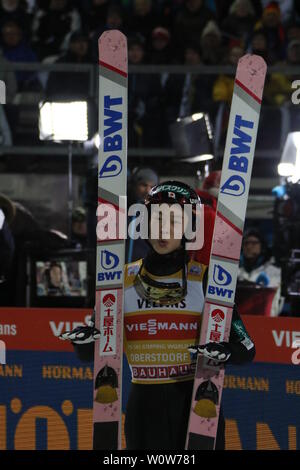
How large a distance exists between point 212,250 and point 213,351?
59 cm

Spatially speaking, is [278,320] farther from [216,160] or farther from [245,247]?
[216,160]

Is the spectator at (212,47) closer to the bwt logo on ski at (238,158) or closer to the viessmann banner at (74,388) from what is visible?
the viessmann banner at (74,388)

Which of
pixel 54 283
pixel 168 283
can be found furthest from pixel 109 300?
pixel 54 283

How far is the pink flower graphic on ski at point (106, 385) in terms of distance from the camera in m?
5.25

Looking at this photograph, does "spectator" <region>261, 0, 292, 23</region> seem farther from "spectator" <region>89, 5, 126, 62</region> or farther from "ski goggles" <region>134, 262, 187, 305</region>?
"ski goggles" <region>134, 262, 187, 305</region>

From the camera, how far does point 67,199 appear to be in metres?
9.80

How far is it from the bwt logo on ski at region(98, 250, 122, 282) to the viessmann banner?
145cm

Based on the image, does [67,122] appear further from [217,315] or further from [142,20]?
[217,315]

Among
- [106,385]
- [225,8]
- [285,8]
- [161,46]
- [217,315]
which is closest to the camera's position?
[217,315]

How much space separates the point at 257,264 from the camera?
8828 millimetres

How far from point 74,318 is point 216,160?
10.1 feet

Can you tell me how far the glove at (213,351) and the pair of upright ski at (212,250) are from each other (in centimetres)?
15

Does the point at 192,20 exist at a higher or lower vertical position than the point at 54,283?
higher

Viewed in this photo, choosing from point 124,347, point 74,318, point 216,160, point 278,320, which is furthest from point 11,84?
point 124,347
